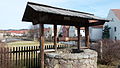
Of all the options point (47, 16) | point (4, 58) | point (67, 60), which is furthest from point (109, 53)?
point (4, 58)

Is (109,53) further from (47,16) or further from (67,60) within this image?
(47,16)

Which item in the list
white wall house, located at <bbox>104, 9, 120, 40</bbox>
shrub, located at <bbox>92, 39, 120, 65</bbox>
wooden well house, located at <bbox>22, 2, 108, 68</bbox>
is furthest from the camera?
white wall house, located at <bbox>104, 9, 120, 40</bbox>

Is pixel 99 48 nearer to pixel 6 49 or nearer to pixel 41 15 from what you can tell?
pixel 41 15

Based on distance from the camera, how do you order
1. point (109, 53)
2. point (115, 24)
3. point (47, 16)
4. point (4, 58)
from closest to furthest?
1. point (4, 58)
2. point (47, 16)
3. point (109, 53)
4. point (115, 24)

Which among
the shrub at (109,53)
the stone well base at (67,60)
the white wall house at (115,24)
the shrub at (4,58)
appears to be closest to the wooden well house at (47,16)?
the stone well base at (67,60)

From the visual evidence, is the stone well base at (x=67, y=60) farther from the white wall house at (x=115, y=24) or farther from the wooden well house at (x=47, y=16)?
the white wall house at (x=115, y=24)

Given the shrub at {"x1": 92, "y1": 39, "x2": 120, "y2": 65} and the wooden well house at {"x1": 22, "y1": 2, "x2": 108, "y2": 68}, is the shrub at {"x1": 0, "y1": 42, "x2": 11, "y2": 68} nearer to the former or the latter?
the wooden well house at {"x1": 22, "y1": 2, "x2": 108, "y2": 68}

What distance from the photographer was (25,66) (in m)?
7.93

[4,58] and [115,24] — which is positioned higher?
[115,24]

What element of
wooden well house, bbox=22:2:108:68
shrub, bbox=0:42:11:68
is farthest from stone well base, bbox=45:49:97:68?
shrub, bbox=0:42:11:68

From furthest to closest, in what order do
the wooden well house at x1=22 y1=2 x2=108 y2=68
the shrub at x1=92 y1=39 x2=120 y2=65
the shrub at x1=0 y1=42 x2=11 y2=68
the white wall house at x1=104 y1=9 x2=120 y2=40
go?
1. the white wall house at x1=104 y1=9 x2=120 y2=40
2. the shrub at x1=92 y1=39 x2=120 y2=65
3. the shrub at x1=0 y1=42 x2=11 y2=68
4. the wooden well house at x1=22 y1=2 x2=108 y2=68

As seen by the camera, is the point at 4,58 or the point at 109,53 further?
the point at 109,53

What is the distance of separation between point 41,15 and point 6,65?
8.73 ft

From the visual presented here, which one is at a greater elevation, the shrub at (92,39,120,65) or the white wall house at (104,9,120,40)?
the white wall house at (104,9,120,40)
